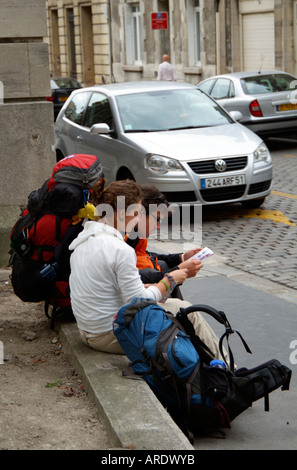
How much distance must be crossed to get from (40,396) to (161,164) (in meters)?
5.87

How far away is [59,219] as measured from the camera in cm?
544

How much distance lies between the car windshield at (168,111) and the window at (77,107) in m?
1.22

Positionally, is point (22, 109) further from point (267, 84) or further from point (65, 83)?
point (65, 83)

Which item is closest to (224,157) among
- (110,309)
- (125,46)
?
(110,309)

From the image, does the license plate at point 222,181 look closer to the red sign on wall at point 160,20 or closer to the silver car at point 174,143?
the silver car at point 174,143

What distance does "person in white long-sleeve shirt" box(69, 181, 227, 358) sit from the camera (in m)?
4.56

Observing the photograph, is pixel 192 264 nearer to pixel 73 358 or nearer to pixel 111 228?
pixel 111 228

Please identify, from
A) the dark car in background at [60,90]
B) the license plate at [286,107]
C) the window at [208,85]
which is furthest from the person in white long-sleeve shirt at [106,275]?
the dark car in background at [60,90]

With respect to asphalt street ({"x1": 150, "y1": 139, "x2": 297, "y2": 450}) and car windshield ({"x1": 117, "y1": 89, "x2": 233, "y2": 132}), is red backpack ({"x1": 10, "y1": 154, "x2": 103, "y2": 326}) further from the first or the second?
car windshield ({"x1": 117, "y1": 89, "x2": 233, "y2": 132})

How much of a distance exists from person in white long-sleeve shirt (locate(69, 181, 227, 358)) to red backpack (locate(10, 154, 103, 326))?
0.56 meters
